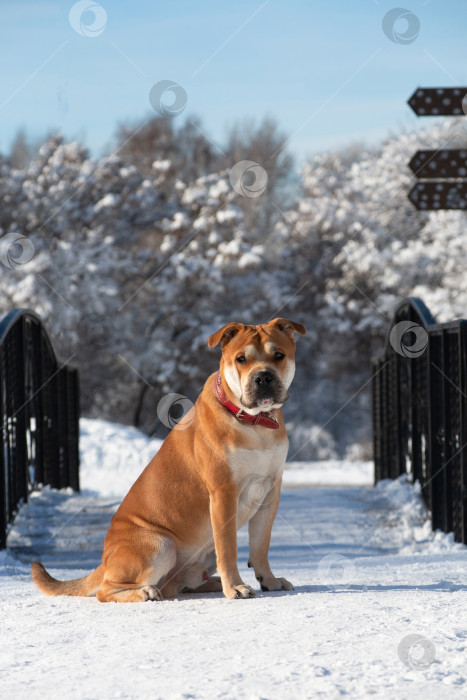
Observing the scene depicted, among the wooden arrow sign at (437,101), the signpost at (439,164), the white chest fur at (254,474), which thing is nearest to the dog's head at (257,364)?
the white chest fur at (254,474)

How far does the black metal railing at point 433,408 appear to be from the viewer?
243 inches

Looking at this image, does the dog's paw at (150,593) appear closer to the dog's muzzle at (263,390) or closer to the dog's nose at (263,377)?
the dog's muzzle at (263,390)

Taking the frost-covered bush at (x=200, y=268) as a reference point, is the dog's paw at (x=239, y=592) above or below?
below

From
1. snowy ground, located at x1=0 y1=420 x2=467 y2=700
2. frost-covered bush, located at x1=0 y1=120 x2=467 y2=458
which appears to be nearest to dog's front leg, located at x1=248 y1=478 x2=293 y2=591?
snowy ground, located at x1=0 y1=420 x2=467 y2=700

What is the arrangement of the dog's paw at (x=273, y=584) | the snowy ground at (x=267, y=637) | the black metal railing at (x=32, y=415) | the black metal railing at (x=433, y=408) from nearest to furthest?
the snowy ground at (x=267, y=637), the dog's paw at (x=273, y=584), the black metal railing at (x=433, y=408), the black metal railing at (x=32, y=415)

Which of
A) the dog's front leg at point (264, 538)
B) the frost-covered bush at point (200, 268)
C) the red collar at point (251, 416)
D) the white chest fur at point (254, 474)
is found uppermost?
the frost-covered bush at point (200, 268)

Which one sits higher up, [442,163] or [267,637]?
[442,163]

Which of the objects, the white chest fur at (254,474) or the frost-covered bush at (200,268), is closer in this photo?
the white chest fur at (254,474)

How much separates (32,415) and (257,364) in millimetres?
6062

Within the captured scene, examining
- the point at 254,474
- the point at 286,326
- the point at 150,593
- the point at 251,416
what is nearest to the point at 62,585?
the point at 150,593

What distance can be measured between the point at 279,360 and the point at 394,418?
6.65 m

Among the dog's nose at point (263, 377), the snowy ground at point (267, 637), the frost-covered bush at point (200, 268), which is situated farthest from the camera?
the frost-covered bush at point (200, 268)

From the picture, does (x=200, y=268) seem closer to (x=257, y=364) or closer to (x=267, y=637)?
(x=257, y=364)

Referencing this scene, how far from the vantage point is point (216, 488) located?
3.77 m
